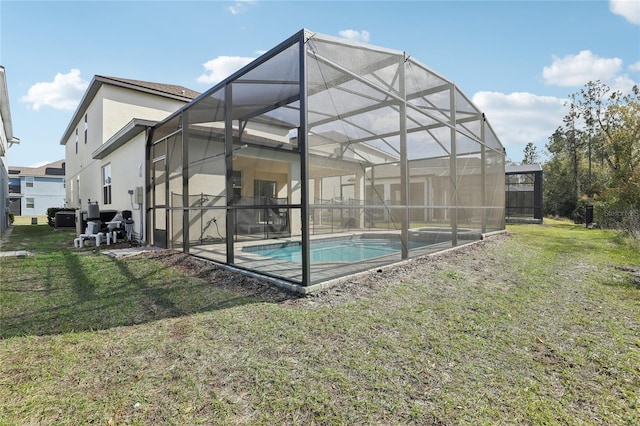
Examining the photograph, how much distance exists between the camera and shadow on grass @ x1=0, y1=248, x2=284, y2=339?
11.1ft

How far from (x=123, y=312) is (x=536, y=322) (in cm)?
459

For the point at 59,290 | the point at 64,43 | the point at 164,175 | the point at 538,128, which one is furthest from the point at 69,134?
the point at 538,128

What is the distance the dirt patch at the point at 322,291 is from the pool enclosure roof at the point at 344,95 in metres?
2.08

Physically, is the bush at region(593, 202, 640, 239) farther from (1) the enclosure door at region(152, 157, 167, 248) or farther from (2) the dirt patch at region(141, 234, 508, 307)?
(1) the enclosure door at region(152, 157, 167, 248)

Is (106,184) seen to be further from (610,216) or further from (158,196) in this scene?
(610,216)

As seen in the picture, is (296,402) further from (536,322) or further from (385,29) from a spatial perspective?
(385,29)

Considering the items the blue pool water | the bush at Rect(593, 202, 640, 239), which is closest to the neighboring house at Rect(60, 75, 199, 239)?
the blue pool water

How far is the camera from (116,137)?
9703 mm

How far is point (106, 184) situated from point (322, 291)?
11.8 metres

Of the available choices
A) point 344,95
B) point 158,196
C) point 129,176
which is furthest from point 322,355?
point 129,176

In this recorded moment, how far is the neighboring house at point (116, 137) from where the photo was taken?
9.31 meters

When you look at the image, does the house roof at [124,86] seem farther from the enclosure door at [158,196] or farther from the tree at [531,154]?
the tree at [531,154]

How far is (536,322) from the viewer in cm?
338

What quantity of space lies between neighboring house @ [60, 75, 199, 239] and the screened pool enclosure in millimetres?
960
